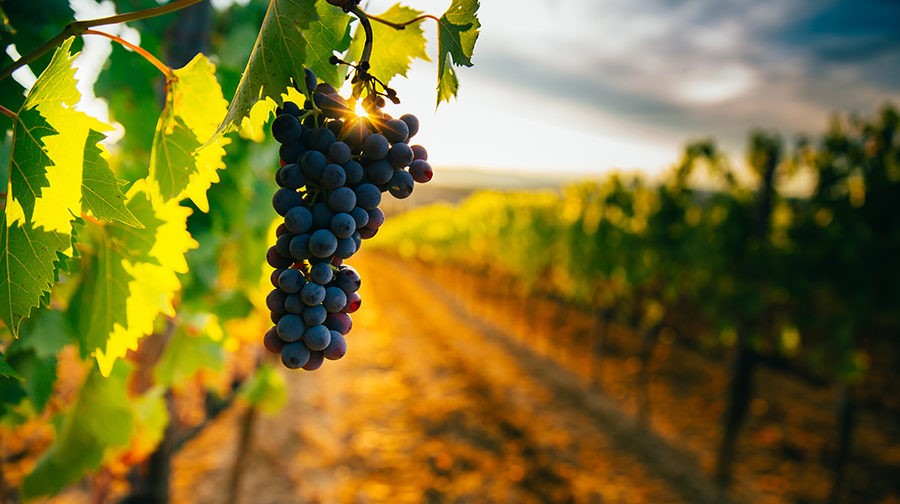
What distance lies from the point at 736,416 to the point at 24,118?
29.5ft

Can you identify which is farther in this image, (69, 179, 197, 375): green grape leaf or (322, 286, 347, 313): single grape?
(69, 179, 197, 375): green grape leaf

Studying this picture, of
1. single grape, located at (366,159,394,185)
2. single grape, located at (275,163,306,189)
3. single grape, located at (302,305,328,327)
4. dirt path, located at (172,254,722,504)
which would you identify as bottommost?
dirt path, located at (172,254,722,504)

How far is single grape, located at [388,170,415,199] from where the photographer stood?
939mm

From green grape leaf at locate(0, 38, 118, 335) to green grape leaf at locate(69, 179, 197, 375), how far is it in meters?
0.30

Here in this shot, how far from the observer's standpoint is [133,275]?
3.92 ft

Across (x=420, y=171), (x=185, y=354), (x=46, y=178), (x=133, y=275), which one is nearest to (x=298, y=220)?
(x=420, y=171)

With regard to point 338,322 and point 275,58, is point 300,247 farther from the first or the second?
point 275,58

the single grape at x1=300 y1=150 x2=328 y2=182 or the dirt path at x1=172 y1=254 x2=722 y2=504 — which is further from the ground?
the single grape at x1=300 y1=150 x2=328 y2=182

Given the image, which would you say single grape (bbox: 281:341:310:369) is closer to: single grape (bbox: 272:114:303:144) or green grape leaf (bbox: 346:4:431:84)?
single grape (bbox: 272:114:303:144)

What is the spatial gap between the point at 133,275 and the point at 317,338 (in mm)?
576

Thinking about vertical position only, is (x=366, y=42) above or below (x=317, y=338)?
above

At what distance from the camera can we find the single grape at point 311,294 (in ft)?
2.91

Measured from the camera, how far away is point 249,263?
12.2ft

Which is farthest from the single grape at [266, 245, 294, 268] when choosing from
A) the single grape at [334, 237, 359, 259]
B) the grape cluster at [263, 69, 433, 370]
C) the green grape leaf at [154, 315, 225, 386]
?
the green grape leaf at [154, 315, 225, 386]
